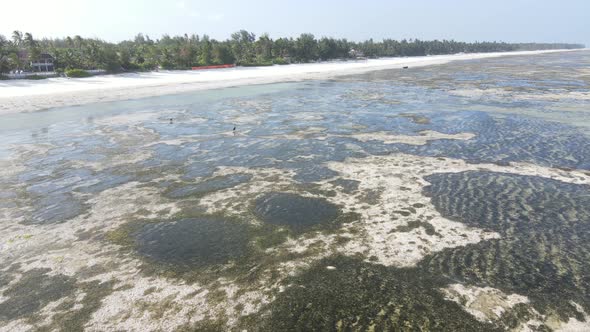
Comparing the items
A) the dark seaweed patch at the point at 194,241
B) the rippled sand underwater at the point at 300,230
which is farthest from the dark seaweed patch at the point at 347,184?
the dark seaweed patch at the point at 194,241

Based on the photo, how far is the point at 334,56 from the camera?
13038 cm

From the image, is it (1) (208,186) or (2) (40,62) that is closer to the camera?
(1) (208,186)

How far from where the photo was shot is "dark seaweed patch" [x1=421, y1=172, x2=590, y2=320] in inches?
308

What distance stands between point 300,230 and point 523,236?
6.46 metres

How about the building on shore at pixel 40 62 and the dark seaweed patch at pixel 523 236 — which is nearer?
the dark seaweed patch at pixel 523 236

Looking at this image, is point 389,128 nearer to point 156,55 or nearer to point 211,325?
point 211,325

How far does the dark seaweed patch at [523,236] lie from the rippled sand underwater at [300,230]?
0.05 m

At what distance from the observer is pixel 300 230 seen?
416 inches

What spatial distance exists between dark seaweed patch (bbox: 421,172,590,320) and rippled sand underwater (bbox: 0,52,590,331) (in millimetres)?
52

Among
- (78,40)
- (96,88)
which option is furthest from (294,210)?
(78,40)

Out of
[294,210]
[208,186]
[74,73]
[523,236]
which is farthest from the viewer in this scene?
[74,73]

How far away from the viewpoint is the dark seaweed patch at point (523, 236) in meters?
7.82

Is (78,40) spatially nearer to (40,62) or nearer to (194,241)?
(40,62)

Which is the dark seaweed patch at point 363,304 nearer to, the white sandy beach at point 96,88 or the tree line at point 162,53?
the white sandy beach at point 96,88
